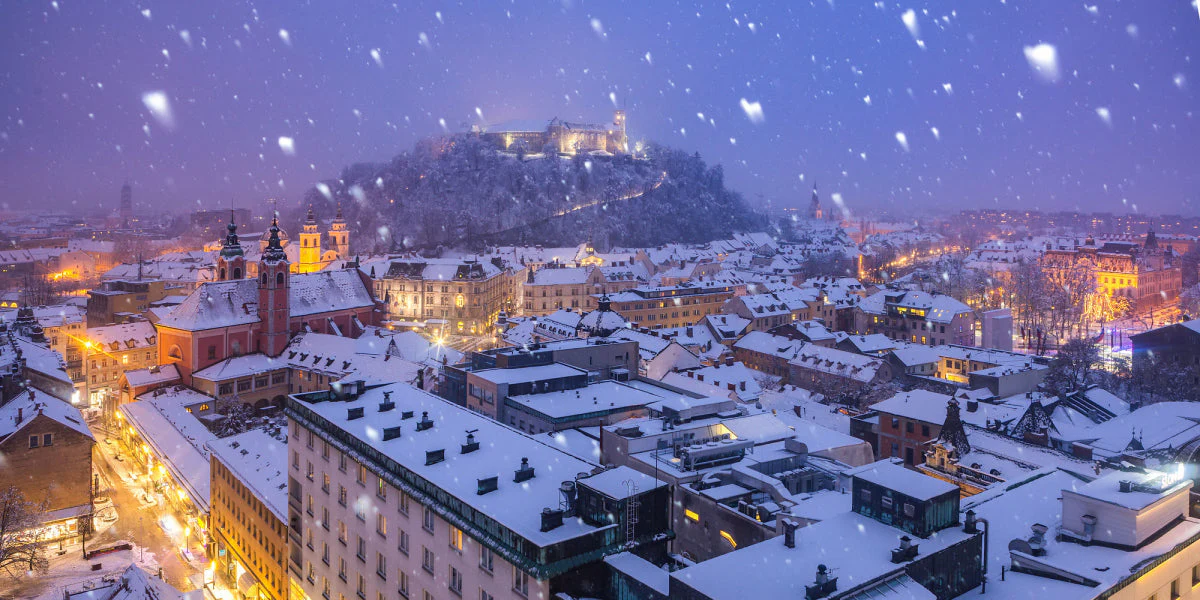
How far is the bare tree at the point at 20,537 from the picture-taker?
2650 centimetres

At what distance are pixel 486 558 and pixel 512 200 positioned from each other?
11570 centimetres

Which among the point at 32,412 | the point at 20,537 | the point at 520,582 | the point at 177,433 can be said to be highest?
the point at 520,582

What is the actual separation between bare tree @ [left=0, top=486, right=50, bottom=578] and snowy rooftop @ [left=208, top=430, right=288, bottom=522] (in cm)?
595

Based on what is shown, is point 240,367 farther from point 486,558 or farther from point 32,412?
point 486,558

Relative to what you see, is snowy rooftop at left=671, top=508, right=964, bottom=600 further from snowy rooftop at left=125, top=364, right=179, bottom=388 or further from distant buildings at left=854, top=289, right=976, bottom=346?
distant buildings at left=854, top=289, right=976, bottom=346

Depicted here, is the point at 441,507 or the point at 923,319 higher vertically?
the point at 441,507

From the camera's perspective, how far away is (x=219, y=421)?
132 feet

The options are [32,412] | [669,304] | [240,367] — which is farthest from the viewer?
[669,304]

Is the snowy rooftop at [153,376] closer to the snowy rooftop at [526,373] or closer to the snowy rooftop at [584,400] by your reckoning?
the snowy rooftop at [526,373]

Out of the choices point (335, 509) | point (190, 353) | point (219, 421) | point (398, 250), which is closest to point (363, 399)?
point (335, 509)

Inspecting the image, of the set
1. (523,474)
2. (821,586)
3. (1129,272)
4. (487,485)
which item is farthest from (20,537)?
(1129,272)

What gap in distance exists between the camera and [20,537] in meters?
28.0

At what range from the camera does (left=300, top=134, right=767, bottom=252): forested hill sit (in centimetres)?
12456

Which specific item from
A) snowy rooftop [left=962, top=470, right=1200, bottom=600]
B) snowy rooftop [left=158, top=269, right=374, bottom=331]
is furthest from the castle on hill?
snowy rooftop [left=962, top=470, right=1200, bottom=600]
